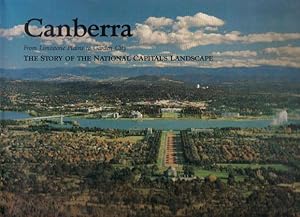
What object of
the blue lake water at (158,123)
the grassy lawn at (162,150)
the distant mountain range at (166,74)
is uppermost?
the distant mountain range at (166,74)

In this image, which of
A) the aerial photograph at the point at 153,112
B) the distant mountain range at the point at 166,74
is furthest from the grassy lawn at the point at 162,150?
the distant mountain range at the point at 166,74

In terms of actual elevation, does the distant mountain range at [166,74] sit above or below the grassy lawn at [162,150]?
above

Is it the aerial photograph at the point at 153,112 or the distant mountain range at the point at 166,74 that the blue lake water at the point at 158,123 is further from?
the distant mountain range at the point at 166,74

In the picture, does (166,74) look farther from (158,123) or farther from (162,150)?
(162,150)

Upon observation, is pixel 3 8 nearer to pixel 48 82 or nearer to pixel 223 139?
pixel 48 82

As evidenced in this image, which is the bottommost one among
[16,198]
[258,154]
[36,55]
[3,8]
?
[16,198]

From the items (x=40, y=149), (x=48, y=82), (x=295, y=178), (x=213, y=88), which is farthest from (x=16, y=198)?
(x=295, y=178)
